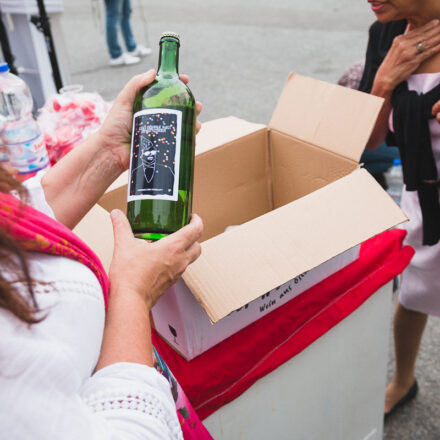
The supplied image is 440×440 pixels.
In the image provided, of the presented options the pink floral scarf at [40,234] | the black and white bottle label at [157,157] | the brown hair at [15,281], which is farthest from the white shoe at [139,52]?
the brown hair at [15,281]

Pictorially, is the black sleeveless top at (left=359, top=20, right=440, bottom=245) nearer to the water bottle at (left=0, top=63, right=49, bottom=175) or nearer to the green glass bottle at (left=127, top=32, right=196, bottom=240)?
the green glass bottle at (left=127, top=32, right=196, bottom=240)

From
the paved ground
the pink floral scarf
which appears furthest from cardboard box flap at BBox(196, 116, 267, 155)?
the paved ground

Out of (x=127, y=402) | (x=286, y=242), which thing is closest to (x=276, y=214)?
(x=286, y=242)

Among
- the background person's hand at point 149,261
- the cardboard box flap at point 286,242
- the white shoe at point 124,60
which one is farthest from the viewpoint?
the white shoe at point 124,60

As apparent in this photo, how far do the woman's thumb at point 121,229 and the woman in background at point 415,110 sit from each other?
80 centimetres

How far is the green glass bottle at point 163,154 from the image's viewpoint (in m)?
0.71

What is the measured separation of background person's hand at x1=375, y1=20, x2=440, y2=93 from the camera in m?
1.16

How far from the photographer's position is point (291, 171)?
4.48 ft

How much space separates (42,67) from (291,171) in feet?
6.41

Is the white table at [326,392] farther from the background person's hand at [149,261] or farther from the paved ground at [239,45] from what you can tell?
the paved ground at [239,45]

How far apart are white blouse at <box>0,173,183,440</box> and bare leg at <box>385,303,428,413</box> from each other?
3.74ft

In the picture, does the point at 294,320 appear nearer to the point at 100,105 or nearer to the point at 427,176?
the point at 427,176

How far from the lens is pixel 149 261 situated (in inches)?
26.0

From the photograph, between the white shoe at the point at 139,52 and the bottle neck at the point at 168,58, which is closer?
the bottle neck at the point at 168,58
